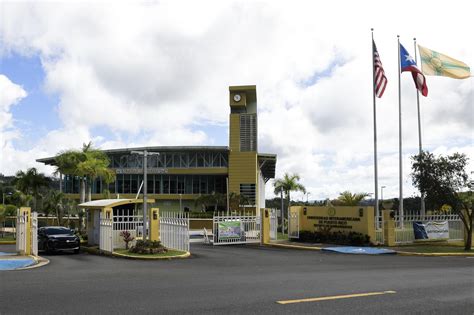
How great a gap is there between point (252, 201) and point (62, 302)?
4505 centimetres

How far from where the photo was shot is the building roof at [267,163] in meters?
57.4

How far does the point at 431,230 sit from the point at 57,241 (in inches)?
759

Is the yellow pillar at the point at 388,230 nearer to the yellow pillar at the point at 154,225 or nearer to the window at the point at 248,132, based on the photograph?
the yellow pillar at the point at 154,225

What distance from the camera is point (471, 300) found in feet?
29.9

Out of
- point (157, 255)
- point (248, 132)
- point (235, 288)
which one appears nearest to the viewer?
point (235, 288)

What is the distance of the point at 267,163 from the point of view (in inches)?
2484

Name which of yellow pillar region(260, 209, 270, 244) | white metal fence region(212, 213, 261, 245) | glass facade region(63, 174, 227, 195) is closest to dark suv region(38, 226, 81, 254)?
white metal fence region(212, 213, 261, 245)

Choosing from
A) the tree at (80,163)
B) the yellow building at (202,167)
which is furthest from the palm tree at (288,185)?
the tree at (80,163)

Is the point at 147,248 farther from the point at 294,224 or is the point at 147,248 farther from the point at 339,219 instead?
the point at 339,219

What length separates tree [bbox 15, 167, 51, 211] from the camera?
46500mm

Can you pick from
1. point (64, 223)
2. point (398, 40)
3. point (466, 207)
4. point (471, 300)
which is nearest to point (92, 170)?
point (64, 223)

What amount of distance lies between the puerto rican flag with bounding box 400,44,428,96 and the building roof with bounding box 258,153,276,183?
27.8 m

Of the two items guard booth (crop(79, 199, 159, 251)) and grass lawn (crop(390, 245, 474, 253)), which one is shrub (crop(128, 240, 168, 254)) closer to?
guard booth (crop(79, 199, 159, 251))

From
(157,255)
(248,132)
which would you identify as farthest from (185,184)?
(157,255)
